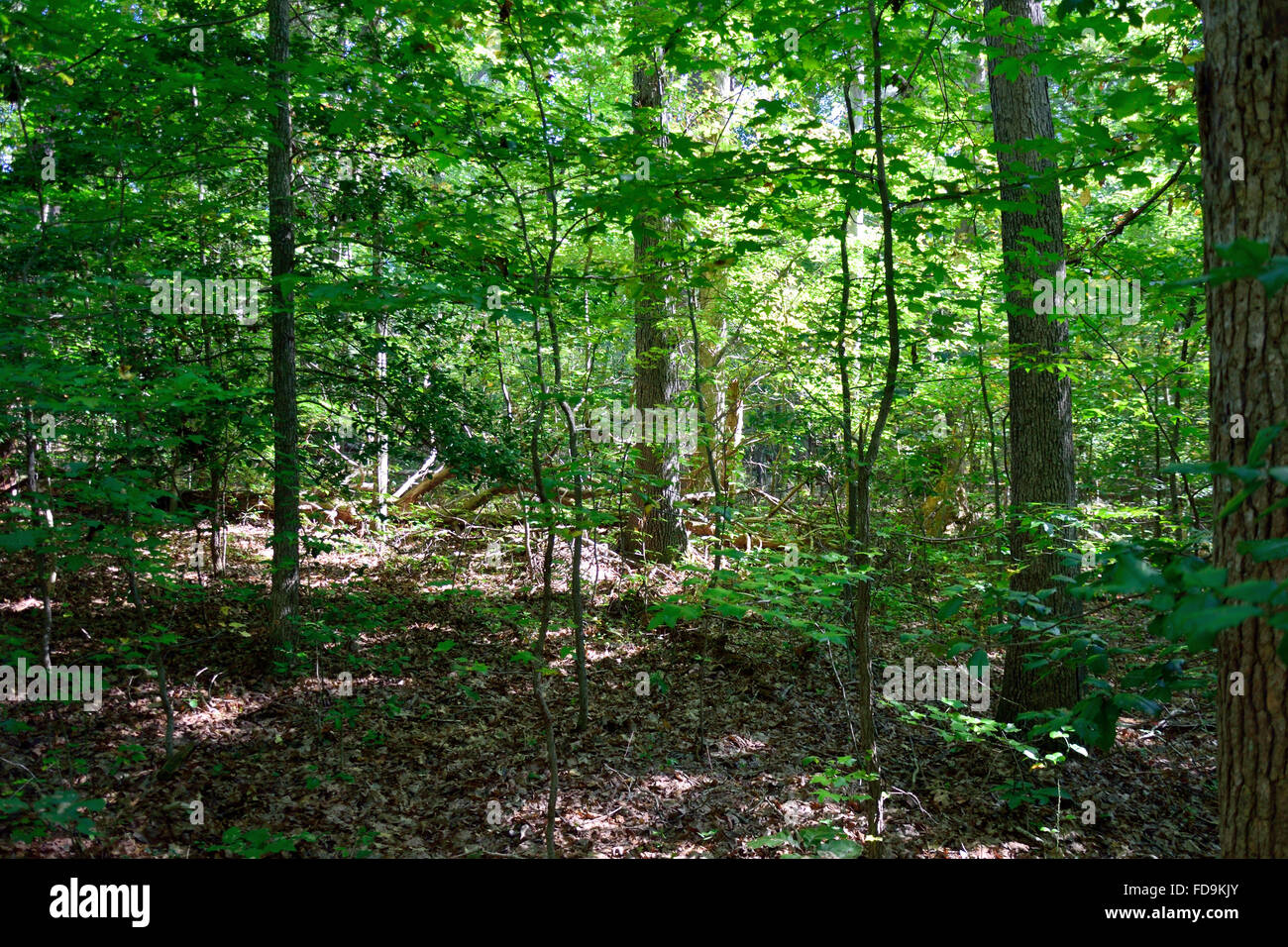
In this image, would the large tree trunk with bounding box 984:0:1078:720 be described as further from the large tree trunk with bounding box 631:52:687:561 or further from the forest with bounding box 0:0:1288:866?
the large tree trunk with bounding box 631:52:687:561

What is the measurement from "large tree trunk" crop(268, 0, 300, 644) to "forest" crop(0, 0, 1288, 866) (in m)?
0.05

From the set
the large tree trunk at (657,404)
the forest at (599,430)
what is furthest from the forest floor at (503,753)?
the large tree trunk at (657,404)

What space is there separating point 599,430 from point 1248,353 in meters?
6.93

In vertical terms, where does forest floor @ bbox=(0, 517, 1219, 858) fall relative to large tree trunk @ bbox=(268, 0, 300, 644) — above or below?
below

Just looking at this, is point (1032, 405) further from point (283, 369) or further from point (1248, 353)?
point (283, 369)

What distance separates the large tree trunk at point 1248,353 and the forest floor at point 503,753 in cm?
165

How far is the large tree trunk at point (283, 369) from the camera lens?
591cm

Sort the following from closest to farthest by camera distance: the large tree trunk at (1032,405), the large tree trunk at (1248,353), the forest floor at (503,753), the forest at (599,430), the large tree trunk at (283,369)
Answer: the large tree trunk at (1248,353)
the forest at (599,430)
the forest floor at (503,753)
the large tree trunk at (1032,405)
the large tree trunk at (283,369)

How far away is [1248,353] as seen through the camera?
6.21ft

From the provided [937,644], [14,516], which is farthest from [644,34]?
[14,516]

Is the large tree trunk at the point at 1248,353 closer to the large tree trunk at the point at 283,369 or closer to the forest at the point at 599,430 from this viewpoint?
the forest at the point at 599,430

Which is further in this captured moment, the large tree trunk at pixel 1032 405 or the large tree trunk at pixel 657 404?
the large tree trunk at pixel 657 404

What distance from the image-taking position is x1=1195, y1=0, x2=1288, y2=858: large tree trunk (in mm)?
1851

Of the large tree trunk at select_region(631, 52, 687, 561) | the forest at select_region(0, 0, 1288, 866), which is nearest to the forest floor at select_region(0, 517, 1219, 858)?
the forest at select_region(0, 0, 1288, 866)
